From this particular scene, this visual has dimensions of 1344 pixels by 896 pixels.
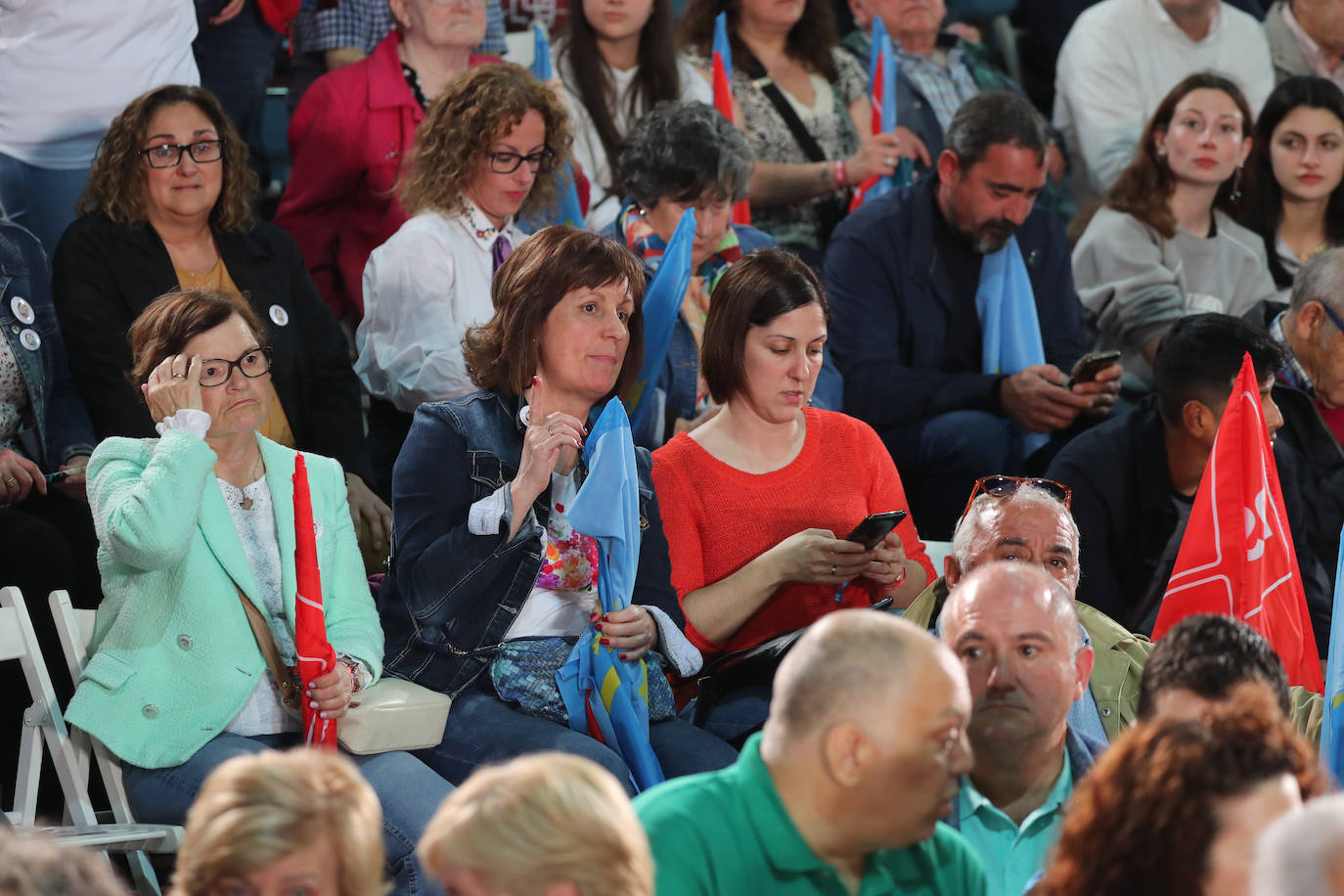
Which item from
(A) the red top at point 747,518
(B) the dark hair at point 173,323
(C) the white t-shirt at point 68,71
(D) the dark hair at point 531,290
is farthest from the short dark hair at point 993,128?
(B) the dark hair at point 173,323

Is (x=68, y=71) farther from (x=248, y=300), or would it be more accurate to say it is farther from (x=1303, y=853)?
(x=1303, y=853)

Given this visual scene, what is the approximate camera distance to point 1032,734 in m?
2.64

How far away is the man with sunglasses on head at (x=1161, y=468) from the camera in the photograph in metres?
3.99

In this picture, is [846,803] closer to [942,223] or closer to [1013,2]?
[942,223]

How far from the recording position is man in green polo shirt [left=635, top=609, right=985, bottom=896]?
210 cm

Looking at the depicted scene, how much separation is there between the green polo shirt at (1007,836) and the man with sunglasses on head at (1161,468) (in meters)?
1.41

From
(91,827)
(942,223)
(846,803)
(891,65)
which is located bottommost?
(91,827)

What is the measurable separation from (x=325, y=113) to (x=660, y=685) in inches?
88.9

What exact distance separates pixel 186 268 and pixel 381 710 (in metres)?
1.51

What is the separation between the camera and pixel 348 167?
4883 mm

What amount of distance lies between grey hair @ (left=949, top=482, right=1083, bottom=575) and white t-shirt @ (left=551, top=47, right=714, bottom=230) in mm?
1949

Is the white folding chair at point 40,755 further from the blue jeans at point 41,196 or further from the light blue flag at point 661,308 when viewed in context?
the blue jeans at point 41,196

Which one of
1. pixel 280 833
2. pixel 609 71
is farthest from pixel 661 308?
pixel 280 833

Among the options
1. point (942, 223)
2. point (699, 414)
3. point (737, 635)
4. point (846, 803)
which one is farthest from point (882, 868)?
point (942, 223)
